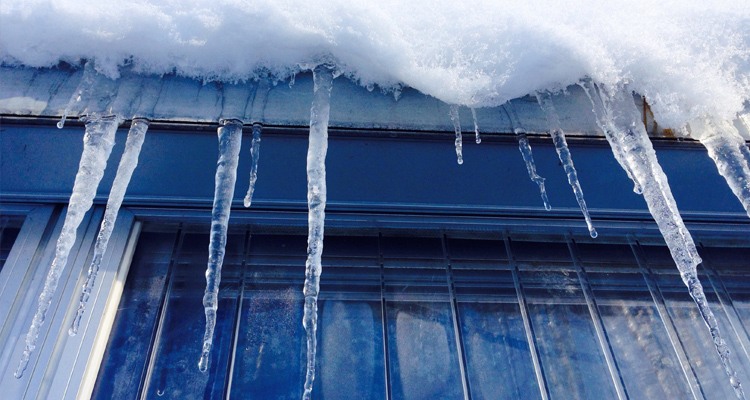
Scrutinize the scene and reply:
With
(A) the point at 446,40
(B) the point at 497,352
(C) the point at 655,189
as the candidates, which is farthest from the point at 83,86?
(C) the point at 655,189

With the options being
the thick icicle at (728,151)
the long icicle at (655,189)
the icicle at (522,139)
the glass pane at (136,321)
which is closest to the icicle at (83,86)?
the glass pane at (136,321)

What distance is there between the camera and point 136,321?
139 centimetres

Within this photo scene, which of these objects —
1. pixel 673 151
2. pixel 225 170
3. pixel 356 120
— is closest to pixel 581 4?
pixel 673 151

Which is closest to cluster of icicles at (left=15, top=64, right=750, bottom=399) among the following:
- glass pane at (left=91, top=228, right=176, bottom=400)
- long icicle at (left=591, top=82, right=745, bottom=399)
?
long icicle at (left=591, top=82, right=745, bottom=399)

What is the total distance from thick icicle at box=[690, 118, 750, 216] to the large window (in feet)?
1.67

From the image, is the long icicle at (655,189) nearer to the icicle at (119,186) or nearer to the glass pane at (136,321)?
the icicle at (119,186)

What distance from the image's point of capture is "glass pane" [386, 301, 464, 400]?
133 centimetres

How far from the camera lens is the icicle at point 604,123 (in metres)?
1.23

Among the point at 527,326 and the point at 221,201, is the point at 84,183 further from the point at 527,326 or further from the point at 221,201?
the point at 527,326

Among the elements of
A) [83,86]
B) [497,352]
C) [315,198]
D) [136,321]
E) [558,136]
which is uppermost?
[83,86]

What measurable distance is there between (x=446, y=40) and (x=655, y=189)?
65 centimetres

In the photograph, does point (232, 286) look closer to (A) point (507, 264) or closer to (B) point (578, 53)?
(A) point (507, 264)

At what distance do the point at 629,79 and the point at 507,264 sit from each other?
699mm

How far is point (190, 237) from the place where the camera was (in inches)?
62.5
